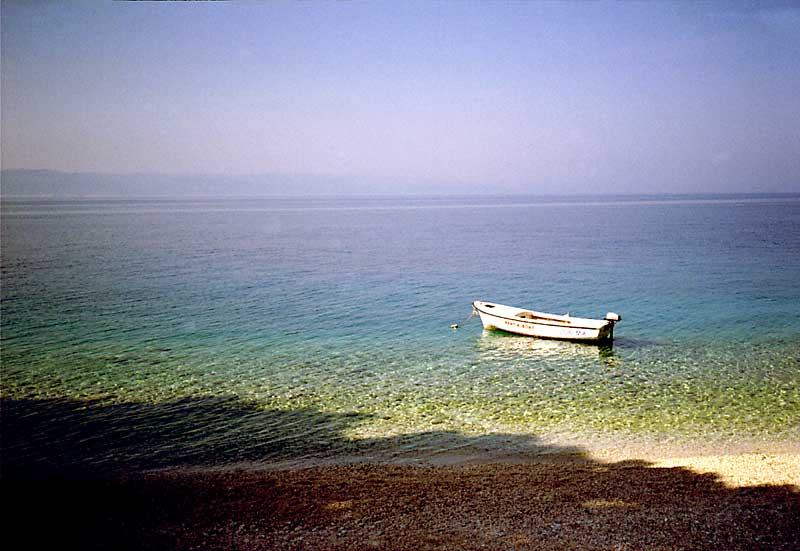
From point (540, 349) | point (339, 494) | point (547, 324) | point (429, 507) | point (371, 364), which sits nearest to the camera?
point (429, 507)

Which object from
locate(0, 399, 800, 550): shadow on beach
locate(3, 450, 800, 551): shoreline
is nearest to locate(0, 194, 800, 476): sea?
locate(0, 399, 800, 550): shadow on beach

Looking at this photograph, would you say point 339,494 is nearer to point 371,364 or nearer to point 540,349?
point 371,364

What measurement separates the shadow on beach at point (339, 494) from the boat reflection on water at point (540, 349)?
304 inches

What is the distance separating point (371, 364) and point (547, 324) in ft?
22.5

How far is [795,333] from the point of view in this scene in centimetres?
2342

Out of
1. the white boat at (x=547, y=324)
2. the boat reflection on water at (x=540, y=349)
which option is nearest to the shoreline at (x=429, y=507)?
the boat reflection on water at (x=540, y=349)

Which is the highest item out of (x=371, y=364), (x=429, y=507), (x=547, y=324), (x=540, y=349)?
(x=429, y=507)

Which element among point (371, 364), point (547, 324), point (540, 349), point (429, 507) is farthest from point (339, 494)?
point (547, 324)

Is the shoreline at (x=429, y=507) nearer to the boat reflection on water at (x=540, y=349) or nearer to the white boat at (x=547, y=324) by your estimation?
the boat reflection on water at (x=540, y=349)

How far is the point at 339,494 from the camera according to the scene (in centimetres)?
1000

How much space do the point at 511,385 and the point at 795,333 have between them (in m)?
12.7

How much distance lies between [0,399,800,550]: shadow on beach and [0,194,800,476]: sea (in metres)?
0.12

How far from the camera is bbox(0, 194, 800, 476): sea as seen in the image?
13.5m

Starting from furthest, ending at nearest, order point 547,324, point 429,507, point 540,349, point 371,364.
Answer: point 547,324 < point 540,349 < point 371,364 < point 429,507
